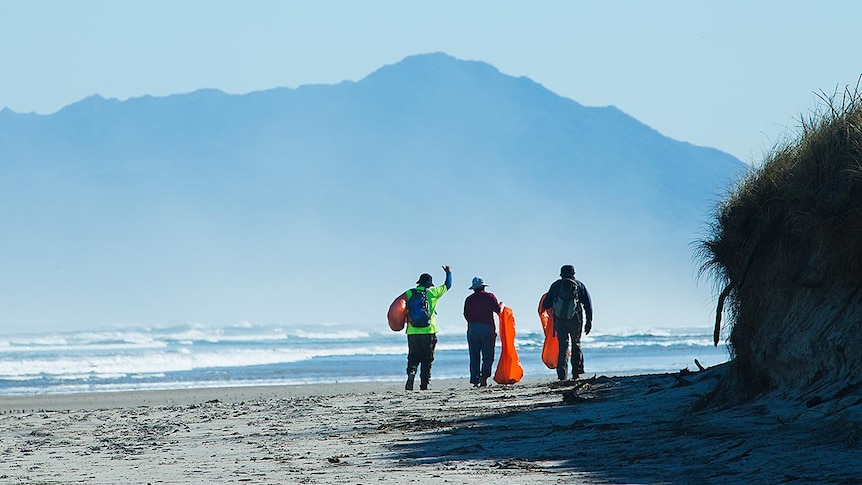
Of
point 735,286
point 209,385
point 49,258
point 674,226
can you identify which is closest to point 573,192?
point 674,226

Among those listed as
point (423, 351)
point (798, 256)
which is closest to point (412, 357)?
point (423, 351)

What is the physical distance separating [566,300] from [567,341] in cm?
61

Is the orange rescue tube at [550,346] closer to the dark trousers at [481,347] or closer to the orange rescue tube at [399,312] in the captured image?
the dark trousers at [481,347]

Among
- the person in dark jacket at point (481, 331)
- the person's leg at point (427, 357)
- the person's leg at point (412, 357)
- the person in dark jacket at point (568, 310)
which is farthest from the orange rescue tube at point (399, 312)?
the person in dark jacket at point (568, 310)

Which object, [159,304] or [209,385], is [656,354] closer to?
[209,385]

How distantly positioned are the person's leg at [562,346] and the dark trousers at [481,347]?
3.36 feet

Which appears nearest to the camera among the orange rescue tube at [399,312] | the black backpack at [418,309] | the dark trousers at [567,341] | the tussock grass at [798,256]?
the tussock grass at [798,256]

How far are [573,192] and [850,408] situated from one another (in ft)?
479

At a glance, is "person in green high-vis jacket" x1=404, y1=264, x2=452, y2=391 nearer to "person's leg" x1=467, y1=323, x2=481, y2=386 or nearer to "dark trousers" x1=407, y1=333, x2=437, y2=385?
"dark trousers" x1=407, y1=333, x2=437, y2=385

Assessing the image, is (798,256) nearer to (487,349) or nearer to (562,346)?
(562,346)

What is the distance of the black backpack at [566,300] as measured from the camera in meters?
16.0

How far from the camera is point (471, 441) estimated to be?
32.0 ft

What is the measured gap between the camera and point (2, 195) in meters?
154

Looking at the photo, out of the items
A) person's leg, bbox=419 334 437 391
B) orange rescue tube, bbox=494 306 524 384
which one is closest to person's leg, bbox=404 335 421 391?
person's leg, bbox=419 334 437 391
